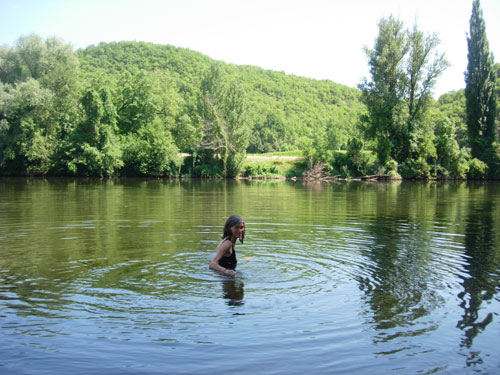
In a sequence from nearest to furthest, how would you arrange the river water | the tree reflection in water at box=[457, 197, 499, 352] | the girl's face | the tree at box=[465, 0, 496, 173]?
the river water, the tree reflection in water at box=[457, 197, 499, 352], the girl's face, the tree at box=[465, 0, 496, 173]

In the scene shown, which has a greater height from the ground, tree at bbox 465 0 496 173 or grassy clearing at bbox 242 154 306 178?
tree at bbox 465 0 496 173

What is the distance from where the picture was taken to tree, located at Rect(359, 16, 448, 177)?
228 ft

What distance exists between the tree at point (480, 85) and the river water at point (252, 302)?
186 feet

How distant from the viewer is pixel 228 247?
1150 cm

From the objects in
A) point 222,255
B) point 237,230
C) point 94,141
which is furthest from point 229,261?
point 94,141

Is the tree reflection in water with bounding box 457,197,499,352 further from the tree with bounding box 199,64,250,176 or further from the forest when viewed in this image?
the tree with bounding box 199,64,250,176

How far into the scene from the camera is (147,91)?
78438 millimetres

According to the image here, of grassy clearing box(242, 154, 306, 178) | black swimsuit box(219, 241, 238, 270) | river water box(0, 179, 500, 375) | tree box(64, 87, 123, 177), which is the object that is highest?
tree box(64, 87, 123, 177)

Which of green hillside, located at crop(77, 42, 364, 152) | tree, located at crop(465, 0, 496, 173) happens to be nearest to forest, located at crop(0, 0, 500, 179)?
tree, located at crop(465, 0, 496, 173)

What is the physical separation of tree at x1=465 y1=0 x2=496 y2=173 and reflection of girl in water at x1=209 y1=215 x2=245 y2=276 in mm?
67141

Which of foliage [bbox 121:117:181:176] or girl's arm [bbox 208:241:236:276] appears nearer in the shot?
girl's arm [bbox 208:241:236:276]

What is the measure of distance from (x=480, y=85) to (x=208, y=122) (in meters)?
41.9

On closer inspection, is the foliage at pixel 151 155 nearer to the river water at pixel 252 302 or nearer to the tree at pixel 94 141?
the tree at pixel 94 141

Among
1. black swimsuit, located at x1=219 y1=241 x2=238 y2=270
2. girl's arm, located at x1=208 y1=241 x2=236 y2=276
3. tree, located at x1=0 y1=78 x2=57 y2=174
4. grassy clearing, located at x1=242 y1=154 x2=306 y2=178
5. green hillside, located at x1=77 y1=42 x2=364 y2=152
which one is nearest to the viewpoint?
girl's arm, located at x1=208 y1=241 x2=236 y2=276
